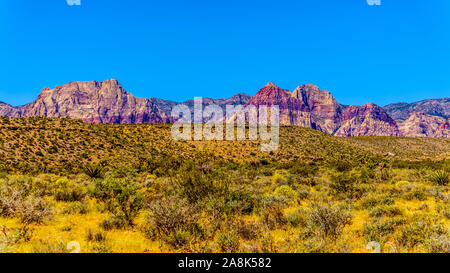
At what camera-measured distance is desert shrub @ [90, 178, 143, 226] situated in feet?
27.5

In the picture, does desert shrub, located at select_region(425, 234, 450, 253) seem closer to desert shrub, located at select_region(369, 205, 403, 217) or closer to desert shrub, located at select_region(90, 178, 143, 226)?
desert shrub, located at select_region(369, 205, 403, 217)

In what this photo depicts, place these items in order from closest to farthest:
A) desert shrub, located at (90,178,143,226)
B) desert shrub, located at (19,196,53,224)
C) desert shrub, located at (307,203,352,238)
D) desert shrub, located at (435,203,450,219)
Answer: desert shrub, located at (307,203,352,238) → desert shrub, located at (19,196,53,224) → desert shrub, located at (435,203,450,219) → desert shrub, located at (90,178,143,226)

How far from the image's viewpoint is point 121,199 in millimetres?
8922

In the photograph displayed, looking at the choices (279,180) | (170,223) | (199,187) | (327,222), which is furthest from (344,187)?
A: (170,223)

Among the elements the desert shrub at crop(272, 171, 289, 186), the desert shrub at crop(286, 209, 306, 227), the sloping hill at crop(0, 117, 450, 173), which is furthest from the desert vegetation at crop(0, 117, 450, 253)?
the sloping hill at crop(0, 117, 450, 173)

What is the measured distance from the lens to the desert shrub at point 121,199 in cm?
837

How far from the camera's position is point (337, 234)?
244 inches

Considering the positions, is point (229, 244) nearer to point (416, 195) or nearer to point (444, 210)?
point (444, 210)

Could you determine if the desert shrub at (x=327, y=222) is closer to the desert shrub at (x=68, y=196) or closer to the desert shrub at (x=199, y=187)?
the desert shrub at (x=199, y=187)

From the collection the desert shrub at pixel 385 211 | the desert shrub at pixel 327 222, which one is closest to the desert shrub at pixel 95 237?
the desert shrub at pixel 327 222

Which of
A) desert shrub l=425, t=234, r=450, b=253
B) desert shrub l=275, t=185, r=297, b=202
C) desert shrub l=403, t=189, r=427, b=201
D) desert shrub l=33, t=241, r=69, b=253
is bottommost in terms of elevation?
desert shrub l=275, t=185, r=297, b=202
